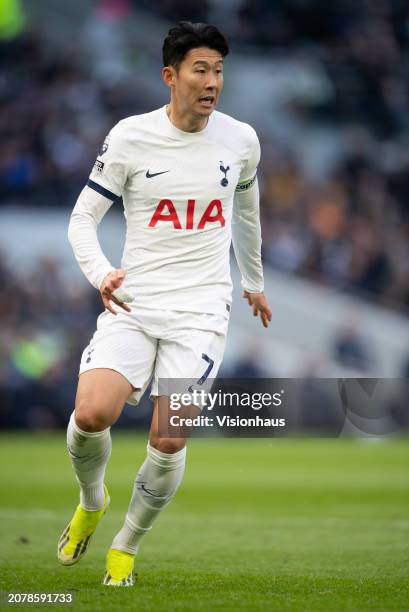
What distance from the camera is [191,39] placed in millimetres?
5219

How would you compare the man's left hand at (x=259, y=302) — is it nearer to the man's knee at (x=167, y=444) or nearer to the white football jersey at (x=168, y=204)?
the white football jersey at (x=168, y=204)

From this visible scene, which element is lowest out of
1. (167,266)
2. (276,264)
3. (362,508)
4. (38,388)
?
(38,388)

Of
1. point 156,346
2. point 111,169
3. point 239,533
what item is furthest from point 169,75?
point 239,533

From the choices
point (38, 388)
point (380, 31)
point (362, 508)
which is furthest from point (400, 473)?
point (380, 31)

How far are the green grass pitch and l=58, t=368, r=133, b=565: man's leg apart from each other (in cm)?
20

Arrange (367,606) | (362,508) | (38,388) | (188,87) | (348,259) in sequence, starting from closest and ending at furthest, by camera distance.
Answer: (367,606), (188,87), (362,508), (38,388), (348,259)

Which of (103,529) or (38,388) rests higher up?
(103,529)

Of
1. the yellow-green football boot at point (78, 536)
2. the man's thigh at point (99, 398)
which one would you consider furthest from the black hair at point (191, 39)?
the yellow-green football boot at point (78, 536)

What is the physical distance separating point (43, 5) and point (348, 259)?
788 cm

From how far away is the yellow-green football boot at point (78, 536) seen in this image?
548cm

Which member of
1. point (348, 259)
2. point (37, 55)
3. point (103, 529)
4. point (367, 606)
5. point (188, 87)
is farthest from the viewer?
point (37, 55)

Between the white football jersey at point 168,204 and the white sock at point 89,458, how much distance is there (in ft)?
2.17

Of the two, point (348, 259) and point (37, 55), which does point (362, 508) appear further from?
point (37, 55)

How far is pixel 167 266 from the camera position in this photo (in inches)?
210
